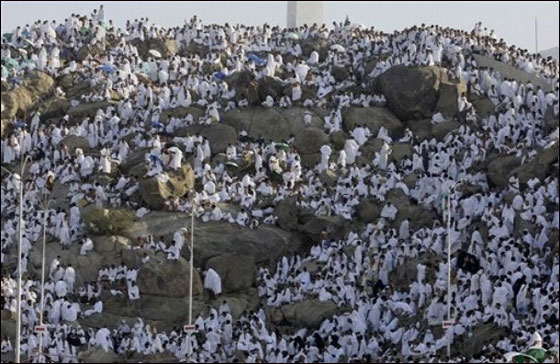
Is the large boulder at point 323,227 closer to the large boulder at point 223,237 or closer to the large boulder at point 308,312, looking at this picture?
the large boulder at point 223,237

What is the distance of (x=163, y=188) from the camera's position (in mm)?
49594

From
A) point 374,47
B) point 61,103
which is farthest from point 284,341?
point 374,47

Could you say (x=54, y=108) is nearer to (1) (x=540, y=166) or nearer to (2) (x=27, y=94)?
(2) (x=27, y=94)

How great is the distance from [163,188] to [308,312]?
7.55m

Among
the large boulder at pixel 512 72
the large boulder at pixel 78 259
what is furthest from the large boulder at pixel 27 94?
the large boulder at pixel 512 72

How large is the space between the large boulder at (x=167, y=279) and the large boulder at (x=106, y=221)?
2232mm

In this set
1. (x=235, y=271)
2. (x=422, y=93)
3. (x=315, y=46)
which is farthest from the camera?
(x=315, y=46)

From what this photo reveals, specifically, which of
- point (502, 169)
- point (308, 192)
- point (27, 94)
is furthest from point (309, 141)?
point (27, 94)

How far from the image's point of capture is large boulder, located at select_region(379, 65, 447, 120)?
185 ft

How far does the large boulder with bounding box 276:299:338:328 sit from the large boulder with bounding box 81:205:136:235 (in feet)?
20.2

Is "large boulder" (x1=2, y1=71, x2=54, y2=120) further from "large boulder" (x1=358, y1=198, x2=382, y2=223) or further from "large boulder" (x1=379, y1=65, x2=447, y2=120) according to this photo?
"large boulder" (x1=358, y1=198, x2=382, y2=223)

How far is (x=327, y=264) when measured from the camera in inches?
1849

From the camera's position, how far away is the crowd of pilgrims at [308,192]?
4191 centimetres

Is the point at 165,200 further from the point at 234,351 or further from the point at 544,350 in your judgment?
the point at 544,350
